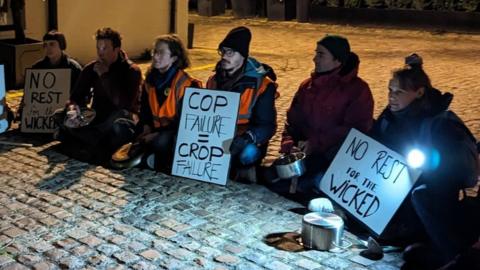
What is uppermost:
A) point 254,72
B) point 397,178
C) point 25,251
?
point 254,72

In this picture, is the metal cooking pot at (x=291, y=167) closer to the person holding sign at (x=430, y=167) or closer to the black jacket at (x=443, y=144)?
the person holding sign at (x=430, y=167)

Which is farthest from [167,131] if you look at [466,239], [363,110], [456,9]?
[456,9]

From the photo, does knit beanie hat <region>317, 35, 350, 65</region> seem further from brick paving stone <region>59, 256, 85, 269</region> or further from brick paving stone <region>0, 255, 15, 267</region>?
brick paving stone <region>0, 255, 15, 267</region>

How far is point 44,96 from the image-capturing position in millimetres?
7266

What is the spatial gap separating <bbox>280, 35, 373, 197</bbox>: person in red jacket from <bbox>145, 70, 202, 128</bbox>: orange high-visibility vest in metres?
1.04

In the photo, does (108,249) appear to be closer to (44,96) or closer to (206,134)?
(206,134)

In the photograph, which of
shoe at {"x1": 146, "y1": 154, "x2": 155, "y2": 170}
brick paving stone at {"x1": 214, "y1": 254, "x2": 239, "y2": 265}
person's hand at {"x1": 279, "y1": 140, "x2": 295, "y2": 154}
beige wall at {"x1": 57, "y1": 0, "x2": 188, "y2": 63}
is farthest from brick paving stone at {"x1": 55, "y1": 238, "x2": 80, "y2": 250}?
beige wall at {"x1": 57, "y1": 0, "x2": 188, "y2": 63}

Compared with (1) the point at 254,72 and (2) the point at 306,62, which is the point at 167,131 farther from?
(2) the point at 306,62

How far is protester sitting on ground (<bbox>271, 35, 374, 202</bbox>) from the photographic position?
563 centimetres

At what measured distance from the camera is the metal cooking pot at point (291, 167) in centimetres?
552

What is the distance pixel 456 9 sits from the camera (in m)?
20.3

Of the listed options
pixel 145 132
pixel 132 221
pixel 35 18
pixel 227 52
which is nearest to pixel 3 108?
pixel 145 132

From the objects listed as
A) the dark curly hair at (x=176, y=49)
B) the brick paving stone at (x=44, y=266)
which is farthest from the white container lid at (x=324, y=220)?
the dark curly hair at (x=176, y=49)

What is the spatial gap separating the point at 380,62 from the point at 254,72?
8039mm
